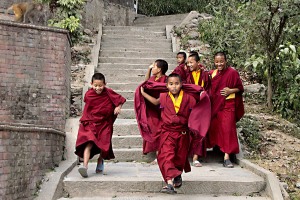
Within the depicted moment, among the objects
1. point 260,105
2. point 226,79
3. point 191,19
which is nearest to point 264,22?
point 260,105

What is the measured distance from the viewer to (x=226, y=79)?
643 cm

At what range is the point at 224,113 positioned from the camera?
6367 mm

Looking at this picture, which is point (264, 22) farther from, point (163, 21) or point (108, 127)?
point (163, 21)

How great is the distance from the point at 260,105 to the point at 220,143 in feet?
9.45

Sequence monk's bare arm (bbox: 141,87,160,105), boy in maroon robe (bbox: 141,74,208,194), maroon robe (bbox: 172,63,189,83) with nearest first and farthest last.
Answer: boy in maroon robe (bbox: 141,74,208,194) < monk's bare arm (bbox: 141,87,160,105) < maroon robe (bbox: 172,63,189,83)

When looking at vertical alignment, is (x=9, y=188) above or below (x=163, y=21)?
below

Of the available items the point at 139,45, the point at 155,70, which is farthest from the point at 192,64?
the point at 139,45

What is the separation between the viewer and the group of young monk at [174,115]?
4867 millimetres

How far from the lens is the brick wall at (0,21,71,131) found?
7.07 metres

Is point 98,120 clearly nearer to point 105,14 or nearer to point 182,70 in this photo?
point 182,70

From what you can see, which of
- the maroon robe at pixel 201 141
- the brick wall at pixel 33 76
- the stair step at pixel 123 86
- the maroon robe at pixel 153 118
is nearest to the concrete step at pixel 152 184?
the maroon robe at pixel 153 118

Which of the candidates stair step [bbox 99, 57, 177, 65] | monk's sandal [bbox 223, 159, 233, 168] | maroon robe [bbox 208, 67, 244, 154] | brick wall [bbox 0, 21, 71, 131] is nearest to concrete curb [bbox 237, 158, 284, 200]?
monk's sandal [bbox 223, 159, 233, 168]

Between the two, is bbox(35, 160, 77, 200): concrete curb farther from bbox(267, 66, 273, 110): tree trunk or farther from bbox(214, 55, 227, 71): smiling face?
bbox(267, 66, 273, 110): tree trunk

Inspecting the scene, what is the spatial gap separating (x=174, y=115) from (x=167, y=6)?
45.9ft
